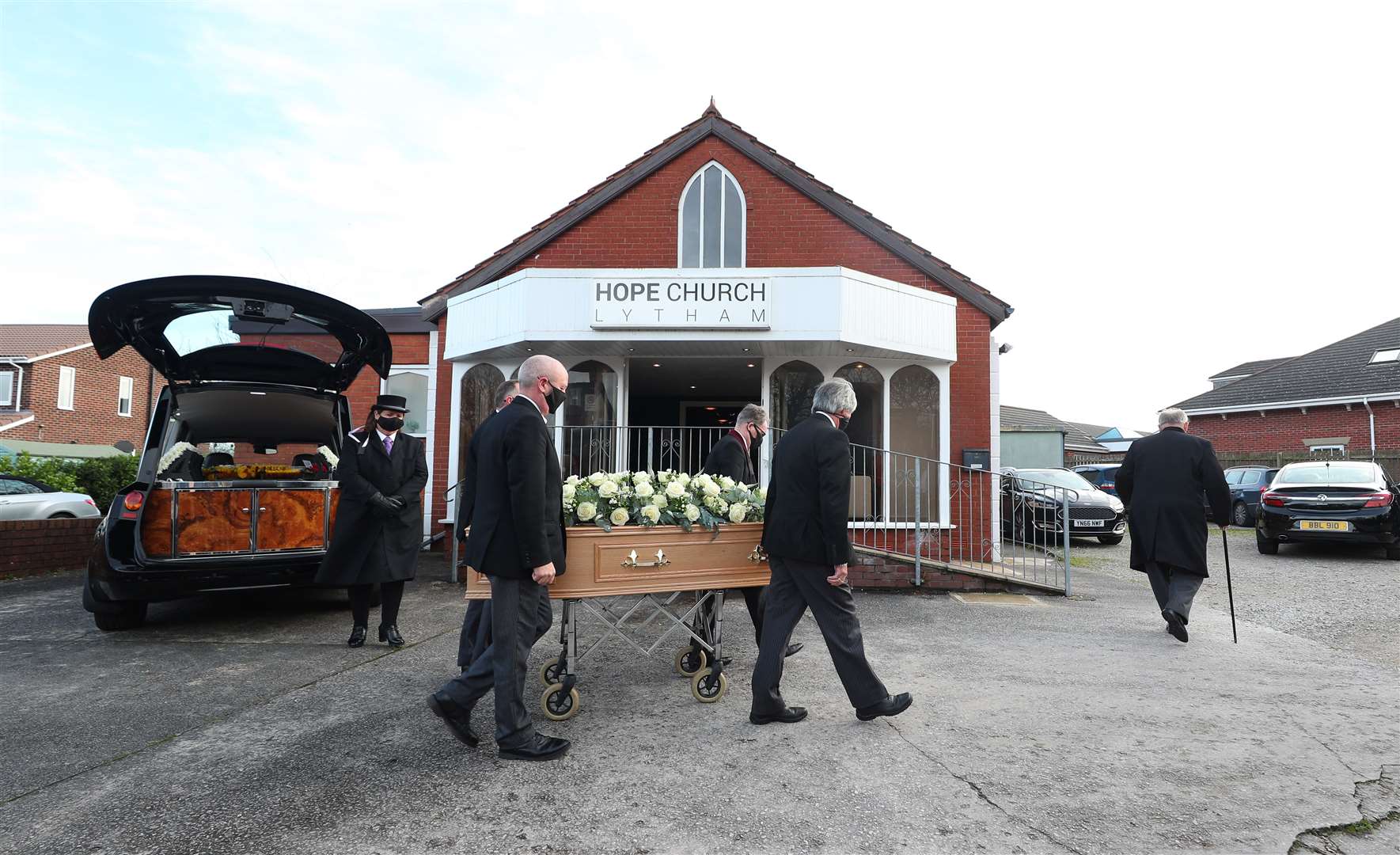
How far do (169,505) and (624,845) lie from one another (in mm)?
4948

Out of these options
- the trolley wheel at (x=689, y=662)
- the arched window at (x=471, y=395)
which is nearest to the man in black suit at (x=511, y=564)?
the trolley wheel at (x=689, y=662)

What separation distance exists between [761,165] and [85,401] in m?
35.1

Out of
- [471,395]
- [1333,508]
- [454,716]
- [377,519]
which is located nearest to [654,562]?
[454,716]

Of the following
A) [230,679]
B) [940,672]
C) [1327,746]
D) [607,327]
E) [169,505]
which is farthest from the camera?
[607,327]

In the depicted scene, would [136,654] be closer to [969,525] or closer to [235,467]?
[235,467]

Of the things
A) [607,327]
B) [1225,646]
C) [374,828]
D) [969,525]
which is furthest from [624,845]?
[969,525]

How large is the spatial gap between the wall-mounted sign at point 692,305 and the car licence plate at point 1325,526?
30.3ft

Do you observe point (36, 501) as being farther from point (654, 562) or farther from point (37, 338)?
point (37, 338)

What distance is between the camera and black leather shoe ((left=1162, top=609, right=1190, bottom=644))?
5.94 meters

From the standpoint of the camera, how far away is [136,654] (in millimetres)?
5328

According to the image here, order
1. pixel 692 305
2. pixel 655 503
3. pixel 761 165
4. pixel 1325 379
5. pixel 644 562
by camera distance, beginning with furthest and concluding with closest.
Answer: pixel 1325 379
pixel 761 165
pixel 692 305
pixel 655 503
pixel 644 562

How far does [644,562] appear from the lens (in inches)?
166

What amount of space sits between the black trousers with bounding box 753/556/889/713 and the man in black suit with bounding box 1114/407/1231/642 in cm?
342

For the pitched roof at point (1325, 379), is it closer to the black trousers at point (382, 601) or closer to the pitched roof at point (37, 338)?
the black trousers at point (382, 601)
